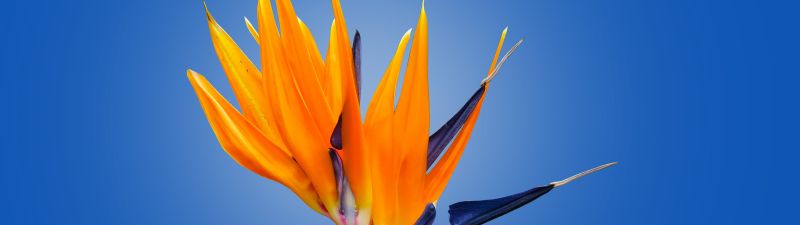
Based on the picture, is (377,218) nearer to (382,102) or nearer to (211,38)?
(382,102)

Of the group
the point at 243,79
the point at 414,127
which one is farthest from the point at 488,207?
the point at 243,79

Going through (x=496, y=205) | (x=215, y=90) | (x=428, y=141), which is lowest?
(x=496, y=205)

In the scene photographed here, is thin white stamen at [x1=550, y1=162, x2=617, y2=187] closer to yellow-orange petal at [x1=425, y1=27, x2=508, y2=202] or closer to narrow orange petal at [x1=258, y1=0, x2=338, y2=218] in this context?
yellow-orange petal at [x1=425, y1=27, x2=508, y2=202]

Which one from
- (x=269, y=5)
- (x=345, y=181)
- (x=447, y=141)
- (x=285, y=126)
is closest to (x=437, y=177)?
(x=447, y=141)

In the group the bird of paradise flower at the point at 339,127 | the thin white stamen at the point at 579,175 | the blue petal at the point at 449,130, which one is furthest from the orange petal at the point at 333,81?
the thin white stamen at the point at 579,175

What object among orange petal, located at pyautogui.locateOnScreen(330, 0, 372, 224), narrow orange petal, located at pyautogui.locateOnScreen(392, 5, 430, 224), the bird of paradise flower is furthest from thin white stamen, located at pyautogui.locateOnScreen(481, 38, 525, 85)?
orange petal, located at pyautogui.locateOnScreen(330, 0, 372, 224)

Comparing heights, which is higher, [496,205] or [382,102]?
[382,102]
